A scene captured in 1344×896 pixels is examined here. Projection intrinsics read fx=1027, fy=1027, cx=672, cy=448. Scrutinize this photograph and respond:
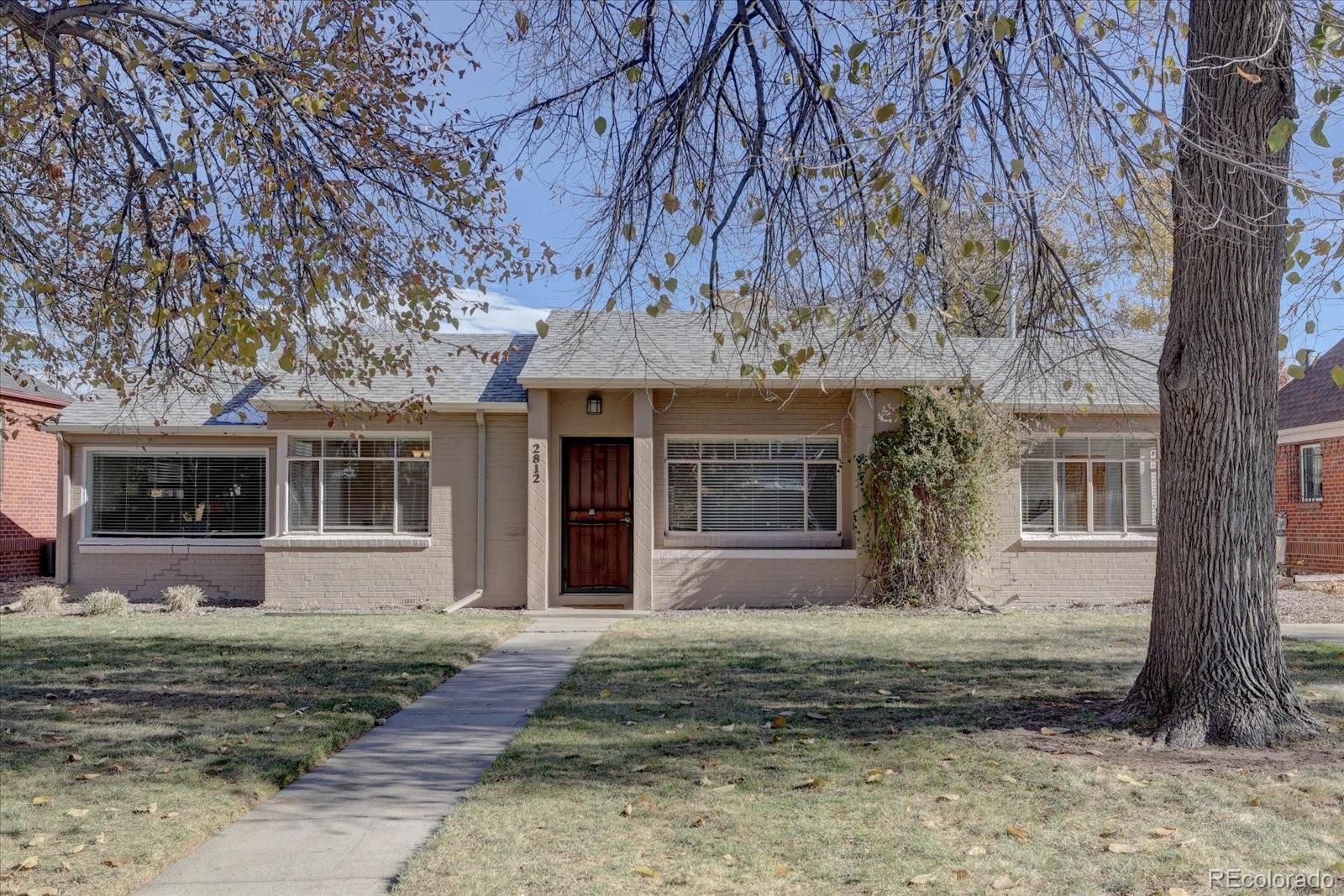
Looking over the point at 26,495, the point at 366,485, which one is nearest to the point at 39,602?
the point at 366,485

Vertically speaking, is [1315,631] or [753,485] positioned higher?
[753,485]

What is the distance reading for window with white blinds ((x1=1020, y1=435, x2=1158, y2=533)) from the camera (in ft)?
51.8

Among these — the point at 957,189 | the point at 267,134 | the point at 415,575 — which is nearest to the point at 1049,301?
the point at 957,189

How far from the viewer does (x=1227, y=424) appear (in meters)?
6.50

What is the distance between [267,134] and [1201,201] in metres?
6.38

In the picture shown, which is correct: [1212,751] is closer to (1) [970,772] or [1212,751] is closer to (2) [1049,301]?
(1) [970,772]

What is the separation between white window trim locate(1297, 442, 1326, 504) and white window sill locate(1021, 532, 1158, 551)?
7.35m

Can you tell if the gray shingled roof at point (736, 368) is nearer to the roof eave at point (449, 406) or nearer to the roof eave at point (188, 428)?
the roof eave at point (449, 406)

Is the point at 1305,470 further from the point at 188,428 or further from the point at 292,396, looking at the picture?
the point at 188,428

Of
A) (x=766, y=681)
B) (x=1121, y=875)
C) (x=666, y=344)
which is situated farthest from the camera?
(x=666, y=344)

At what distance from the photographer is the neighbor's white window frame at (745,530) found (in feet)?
50.3

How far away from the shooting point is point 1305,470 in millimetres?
21453

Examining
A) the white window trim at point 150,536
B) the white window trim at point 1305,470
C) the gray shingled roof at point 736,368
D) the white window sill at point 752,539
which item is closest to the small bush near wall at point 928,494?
the gray shingled roof at point 736,368

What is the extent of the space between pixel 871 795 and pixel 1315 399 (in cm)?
2041
